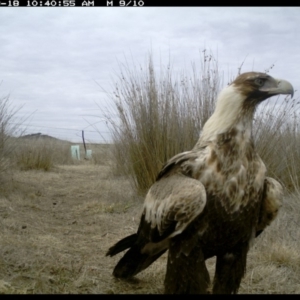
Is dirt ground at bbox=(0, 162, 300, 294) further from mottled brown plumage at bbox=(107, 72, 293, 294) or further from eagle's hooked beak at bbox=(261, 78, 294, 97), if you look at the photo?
eagle's hooked beak at bbox=(261, 78, 294, 97)

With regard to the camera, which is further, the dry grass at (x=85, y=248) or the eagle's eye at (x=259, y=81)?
the dry grass at (x=85, y=248)

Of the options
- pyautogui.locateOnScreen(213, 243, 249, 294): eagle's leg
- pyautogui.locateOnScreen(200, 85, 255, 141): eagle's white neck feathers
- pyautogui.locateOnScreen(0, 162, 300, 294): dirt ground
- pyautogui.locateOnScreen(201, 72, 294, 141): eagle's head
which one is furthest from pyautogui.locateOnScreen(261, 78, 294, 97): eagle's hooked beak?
pyautogui.locateOnScreen(0, 162, 300, 294): dirt ground

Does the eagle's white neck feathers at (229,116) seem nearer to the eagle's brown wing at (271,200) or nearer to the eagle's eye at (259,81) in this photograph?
the eagle's eye at (259,81)

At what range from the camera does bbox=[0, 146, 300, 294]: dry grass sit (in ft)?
9.70

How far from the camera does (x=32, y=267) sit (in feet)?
10.4

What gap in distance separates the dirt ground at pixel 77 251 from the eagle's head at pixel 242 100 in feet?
4.19

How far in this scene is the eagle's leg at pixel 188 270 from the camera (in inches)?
93.2

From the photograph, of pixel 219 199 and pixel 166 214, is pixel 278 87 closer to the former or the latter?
pixel 219 199

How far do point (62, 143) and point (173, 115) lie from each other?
11.7 meters

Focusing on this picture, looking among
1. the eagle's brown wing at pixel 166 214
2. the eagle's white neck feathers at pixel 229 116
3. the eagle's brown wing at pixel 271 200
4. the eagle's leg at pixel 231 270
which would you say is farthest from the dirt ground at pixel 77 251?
the eagle's white neck feathers at pixel 229 116

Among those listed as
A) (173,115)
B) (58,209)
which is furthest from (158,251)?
(58,209)

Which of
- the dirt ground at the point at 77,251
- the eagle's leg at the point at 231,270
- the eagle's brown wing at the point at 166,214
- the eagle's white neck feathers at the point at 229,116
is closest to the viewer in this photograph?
the eagle's brown wing at the point at 166,214

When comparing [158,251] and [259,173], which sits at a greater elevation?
[259,173]
